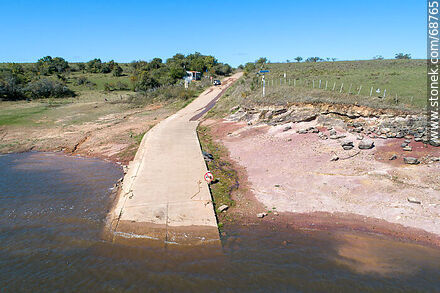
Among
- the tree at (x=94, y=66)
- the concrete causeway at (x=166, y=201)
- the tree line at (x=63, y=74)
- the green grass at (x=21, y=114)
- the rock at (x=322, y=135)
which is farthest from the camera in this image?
the tree at (x=94, y=66)

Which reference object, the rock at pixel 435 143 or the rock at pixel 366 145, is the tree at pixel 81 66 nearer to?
the rock at pixel 366 145

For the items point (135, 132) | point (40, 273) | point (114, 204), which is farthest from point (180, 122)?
point (40, 273)

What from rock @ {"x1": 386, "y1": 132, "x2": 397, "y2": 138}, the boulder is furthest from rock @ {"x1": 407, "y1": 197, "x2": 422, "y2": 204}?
rock @ {"x1": 386, "y1": 132, "x2": 397, "y2": 138}

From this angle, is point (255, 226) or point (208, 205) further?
point (208, 205)

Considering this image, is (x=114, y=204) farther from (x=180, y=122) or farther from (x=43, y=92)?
(x=43, y=92)

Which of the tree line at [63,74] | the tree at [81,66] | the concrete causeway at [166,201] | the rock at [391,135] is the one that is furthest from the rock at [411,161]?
the tree at [81,66]

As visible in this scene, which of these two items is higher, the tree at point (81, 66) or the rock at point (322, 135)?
the tree at point (81, 66)
